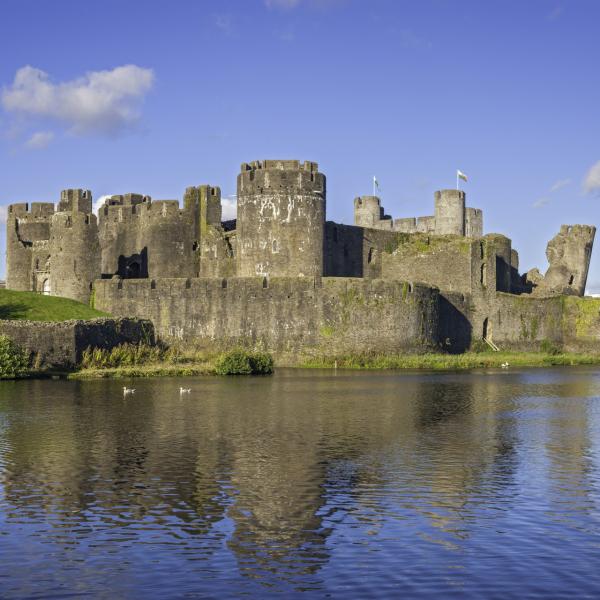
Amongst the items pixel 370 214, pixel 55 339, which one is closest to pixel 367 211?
pixel 370 214

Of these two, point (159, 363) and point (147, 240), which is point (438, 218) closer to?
point (147, 240)

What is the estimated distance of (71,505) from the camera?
1338 centimetres

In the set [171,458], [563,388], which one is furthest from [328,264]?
[171,458]

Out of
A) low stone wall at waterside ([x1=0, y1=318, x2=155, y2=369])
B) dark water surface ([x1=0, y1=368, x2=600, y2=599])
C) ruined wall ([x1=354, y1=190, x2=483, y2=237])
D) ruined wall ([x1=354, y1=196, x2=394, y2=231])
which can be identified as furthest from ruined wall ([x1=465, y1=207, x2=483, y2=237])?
dark water surface ([x1=0, y1=368, x2=600, y2=599])

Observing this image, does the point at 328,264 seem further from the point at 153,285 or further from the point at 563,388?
the point at 563,388

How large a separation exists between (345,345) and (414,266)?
12712 mm

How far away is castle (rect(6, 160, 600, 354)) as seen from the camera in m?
45.1

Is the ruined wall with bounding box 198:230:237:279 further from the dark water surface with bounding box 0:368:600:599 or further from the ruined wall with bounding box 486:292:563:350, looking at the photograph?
the dark water surface with bounding box 0:368:600:599

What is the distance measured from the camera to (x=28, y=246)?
187 ft

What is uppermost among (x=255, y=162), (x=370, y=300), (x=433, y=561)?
(x=255, y=162)

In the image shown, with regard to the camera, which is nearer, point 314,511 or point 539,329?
point 314,511

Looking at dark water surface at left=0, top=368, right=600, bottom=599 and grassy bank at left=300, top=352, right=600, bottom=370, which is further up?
grassy bank at left=300, top=352, right=600, bottom=370

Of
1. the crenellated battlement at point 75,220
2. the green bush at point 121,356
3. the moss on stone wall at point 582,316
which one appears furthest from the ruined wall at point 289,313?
the moss on stone wall at point 582,316

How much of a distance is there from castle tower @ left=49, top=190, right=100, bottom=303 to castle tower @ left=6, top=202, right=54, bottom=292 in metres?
6.93
